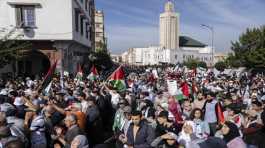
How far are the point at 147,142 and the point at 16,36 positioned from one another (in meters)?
22.2

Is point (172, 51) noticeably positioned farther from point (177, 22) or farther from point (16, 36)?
point (16, 36)

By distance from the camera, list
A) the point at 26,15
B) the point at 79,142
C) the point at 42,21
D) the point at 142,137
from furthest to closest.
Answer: the point at 42,21, the point at 26,15, the point at 142,137, the point at 79,142

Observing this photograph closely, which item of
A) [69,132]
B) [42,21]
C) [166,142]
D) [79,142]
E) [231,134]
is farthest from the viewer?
[42,21]

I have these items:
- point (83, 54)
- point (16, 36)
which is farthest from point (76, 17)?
point (83, 54)

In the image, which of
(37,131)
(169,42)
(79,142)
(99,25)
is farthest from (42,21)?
(169,42)

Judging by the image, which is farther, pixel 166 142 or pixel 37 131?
pixel 37 131

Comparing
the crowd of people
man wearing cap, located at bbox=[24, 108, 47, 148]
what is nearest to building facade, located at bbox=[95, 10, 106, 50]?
the crowd of people

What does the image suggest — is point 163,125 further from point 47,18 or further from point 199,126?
point 47,18

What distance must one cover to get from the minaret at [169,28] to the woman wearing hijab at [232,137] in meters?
162

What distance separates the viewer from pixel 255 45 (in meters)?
42.7

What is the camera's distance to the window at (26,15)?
89.8 feet

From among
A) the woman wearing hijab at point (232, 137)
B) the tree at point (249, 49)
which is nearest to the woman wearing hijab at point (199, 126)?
the woman wearing hijab at point (232, 137)

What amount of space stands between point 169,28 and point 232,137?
169490 mm

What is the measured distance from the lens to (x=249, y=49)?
4316 cm
